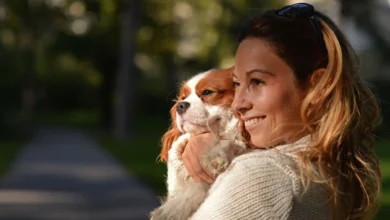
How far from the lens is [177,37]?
33625 mm

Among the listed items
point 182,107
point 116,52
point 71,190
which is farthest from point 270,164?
point 116,52

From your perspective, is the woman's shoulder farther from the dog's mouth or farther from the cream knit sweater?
the dog's mouth

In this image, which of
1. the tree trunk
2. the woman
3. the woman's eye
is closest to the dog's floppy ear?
the woman

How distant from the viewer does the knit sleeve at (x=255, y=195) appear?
1988mm

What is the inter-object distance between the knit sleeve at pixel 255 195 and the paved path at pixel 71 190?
9.43 metres

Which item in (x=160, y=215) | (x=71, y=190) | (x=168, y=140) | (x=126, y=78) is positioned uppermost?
(x=168, y=140)

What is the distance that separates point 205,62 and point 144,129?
3749 mm

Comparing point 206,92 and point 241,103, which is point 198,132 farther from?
point 241,103

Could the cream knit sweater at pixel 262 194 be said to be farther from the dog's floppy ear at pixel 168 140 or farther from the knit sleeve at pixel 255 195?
the dog's floppy ear at pixel 168 140

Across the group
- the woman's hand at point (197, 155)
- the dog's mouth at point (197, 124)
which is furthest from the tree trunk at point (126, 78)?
the woman's hand at point (197, 155)

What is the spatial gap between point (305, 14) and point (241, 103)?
30 cm

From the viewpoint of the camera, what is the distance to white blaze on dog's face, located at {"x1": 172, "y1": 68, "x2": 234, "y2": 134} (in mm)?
2588

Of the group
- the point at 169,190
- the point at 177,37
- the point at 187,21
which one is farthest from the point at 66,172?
the point at 187,21

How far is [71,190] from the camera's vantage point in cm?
1428
